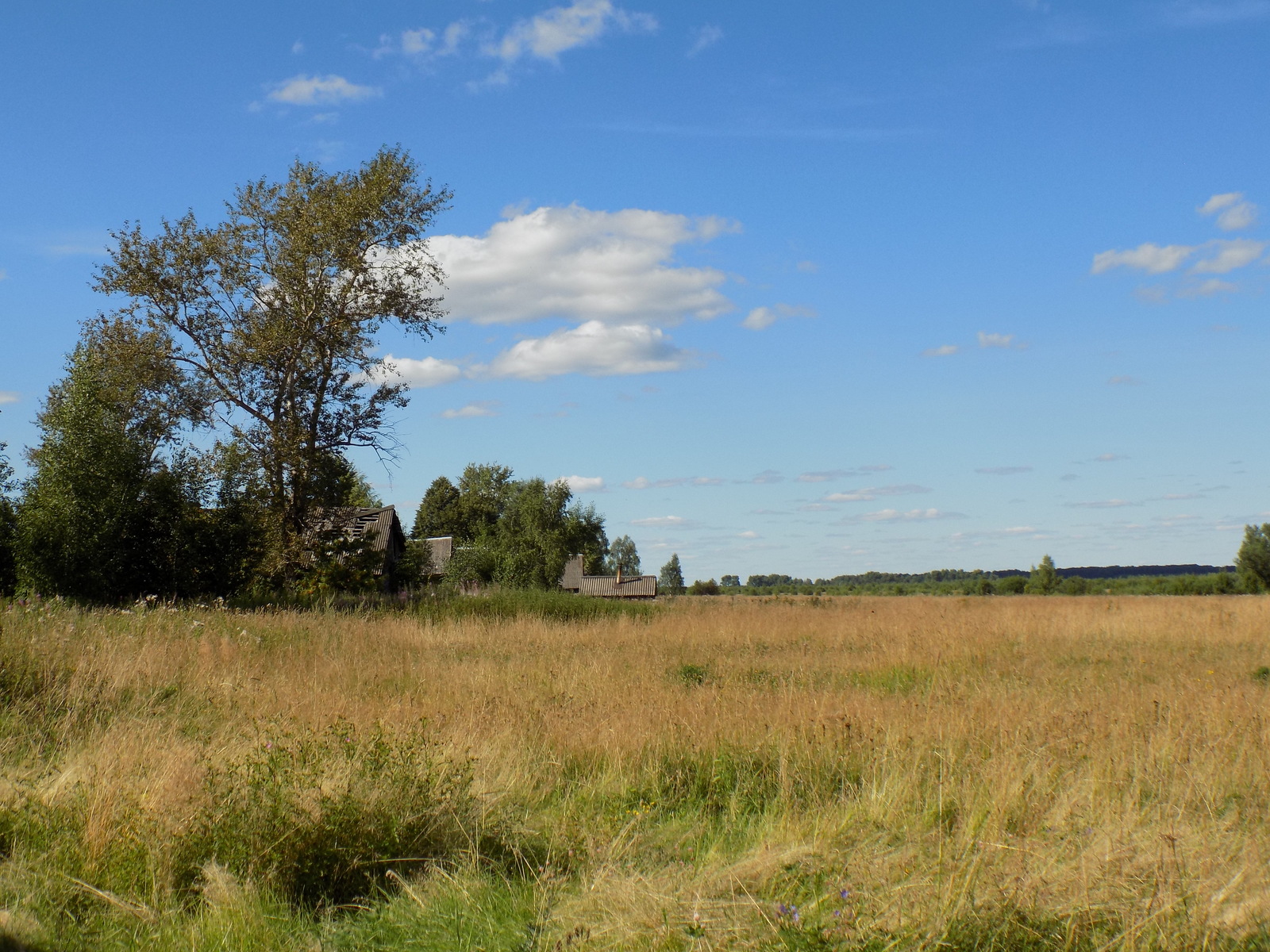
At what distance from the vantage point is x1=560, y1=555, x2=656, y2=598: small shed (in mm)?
73500

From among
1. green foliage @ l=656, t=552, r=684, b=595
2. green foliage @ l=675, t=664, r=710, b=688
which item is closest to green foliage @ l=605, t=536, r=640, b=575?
green foliage @ l=656, t=552, r=684, b=595

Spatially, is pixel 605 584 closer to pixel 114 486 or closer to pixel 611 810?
pixel 114 486

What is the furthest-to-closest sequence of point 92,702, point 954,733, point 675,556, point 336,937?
point 675,556 < point 92,702 < point 954,733 < point 336,937

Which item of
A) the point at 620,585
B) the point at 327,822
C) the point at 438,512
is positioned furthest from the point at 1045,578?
the point at 327,822

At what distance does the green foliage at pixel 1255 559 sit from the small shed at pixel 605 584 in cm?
4227

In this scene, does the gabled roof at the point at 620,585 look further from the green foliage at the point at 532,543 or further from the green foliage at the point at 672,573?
the green foliage at the point at 672,573

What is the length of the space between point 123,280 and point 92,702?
18272 millimetres

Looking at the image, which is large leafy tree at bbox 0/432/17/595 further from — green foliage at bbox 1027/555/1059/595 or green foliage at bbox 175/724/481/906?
green foliage at bbox 1027/555/1059/595

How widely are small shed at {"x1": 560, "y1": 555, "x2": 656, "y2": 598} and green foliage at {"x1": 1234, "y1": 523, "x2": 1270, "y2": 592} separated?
4227 centimetres

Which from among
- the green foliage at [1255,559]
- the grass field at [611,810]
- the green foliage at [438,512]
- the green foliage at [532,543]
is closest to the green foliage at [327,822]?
the grass field at [611,810]

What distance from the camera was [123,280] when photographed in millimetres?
22891

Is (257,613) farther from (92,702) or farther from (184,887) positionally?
(184,887)

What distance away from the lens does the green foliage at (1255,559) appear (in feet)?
210

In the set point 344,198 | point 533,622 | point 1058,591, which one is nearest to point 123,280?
point 344,198
